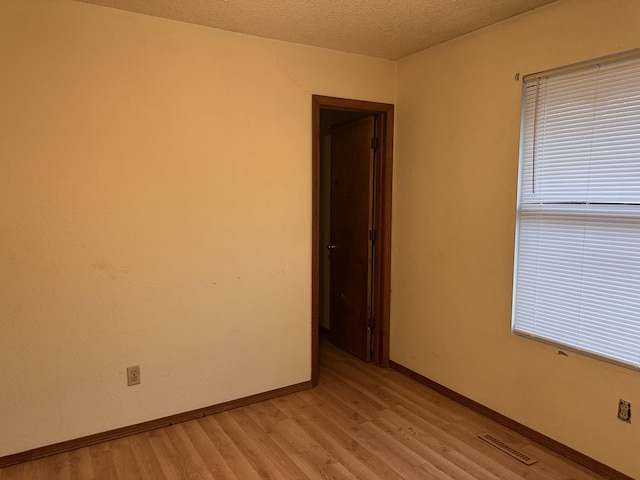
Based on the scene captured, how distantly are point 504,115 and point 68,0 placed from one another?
2533mm

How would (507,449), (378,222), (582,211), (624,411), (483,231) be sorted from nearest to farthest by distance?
(624,411)
(582,211)
(507,449)
(483,231)
(378,222)

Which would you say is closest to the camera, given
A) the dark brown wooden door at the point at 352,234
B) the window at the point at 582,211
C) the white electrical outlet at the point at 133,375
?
the window at the point at 582,211

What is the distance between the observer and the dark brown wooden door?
377 cm

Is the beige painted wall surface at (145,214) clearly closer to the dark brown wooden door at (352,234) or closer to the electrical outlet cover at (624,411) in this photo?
the dark brown wooden door at (352,234)

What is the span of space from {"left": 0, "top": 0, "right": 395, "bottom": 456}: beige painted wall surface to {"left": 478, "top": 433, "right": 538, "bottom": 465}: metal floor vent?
1336 millimetres

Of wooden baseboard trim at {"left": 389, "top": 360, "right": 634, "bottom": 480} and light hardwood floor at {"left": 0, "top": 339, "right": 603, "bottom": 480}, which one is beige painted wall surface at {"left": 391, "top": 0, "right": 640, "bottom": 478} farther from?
light hardwood floor at {"left": 0, "top": 339, "right": 603, "bottom": 480}

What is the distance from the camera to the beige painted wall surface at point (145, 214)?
2.40 m

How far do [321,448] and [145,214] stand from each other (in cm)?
172

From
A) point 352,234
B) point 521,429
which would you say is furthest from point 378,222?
point 521,429

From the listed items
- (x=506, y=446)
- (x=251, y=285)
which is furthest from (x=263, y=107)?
(x=506, y=446)

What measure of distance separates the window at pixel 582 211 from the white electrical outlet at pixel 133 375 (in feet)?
7.60

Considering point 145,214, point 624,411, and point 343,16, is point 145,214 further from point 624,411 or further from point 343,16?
point 624,411

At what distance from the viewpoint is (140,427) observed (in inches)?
109

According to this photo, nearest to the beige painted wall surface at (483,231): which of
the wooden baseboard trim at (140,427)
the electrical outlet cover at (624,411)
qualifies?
the electrical outlet cover at (624,411)
